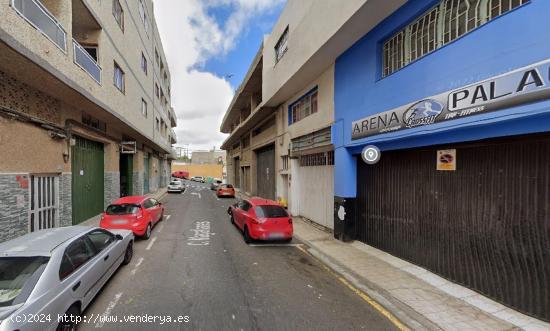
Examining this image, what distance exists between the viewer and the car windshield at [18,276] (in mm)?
3102

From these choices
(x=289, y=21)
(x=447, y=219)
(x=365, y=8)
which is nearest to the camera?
(x=447, y=219)

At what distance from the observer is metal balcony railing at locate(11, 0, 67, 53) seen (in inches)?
250

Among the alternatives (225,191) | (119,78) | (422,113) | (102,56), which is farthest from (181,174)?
(422,113)

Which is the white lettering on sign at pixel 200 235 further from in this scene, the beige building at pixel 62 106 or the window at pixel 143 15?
the window at pixel 143 15

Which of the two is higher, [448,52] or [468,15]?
[468,15]

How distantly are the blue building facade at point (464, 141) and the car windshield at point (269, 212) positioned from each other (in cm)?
286

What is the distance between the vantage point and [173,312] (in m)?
4.47

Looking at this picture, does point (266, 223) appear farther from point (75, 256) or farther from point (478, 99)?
point (478, 99)

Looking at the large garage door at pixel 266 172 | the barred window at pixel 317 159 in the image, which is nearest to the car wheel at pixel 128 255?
the barred window at pixel 317 159

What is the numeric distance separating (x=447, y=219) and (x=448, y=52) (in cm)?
355

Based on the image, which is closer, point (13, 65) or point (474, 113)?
point (474, 113)

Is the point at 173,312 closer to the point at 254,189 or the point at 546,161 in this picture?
the point at 546,161

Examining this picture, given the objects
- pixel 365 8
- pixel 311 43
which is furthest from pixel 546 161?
pixel 311 43

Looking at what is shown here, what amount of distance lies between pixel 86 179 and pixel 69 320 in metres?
10.7
